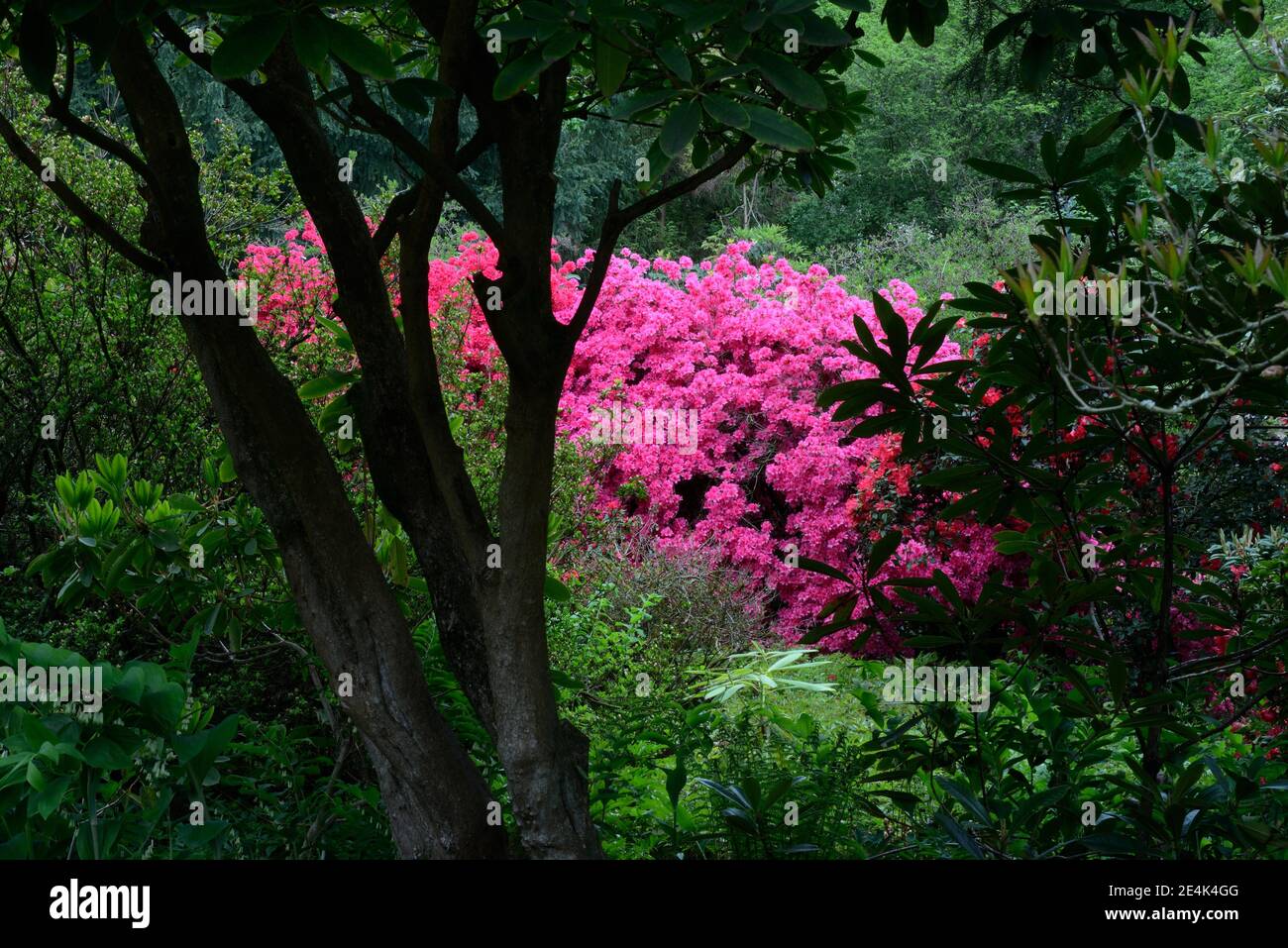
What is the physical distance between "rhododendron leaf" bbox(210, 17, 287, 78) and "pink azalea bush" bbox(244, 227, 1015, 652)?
17.2ft

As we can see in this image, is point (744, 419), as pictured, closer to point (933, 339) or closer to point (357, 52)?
point (933, 339)

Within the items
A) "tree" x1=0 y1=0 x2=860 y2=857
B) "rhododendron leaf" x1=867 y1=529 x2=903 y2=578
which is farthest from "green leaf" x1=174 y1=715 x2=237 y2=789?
Answer: "rhododendron leaf" x1=867 y1=529 x2=903 y2=578

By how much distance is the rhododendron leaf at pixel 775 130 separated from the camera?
135cm

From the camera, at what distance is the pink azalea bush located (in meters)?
6.94

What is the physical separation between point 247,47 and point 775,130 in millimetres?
628

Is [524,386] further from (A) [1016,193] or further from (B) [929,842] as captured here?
(B) [929,842]

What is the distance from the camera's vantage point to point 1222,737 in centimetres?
323

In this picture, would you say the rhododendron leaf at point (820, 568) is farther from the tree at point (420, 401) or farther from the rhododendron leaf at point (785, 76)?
the rhododendron leaf at point (785, 76)

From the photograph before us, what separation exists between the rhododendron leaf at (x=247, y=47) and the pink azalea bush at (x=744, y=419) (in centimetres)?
525

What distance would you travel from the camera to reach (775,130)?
1.37 meters

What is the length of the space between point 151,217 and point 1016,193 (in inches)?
68.2

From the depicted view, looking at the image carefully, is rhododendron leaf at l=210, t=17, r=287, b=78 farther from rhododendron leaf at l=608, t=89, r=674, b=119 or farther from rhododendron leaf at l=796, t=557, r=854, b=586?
rhododendron leaf at l=796, t=557, r=854, b=586

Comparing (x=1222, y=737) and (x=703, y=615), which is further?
(x=703, y=615)

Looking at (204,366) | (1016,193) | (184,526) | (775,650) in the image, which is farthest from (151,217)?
(775,650)
